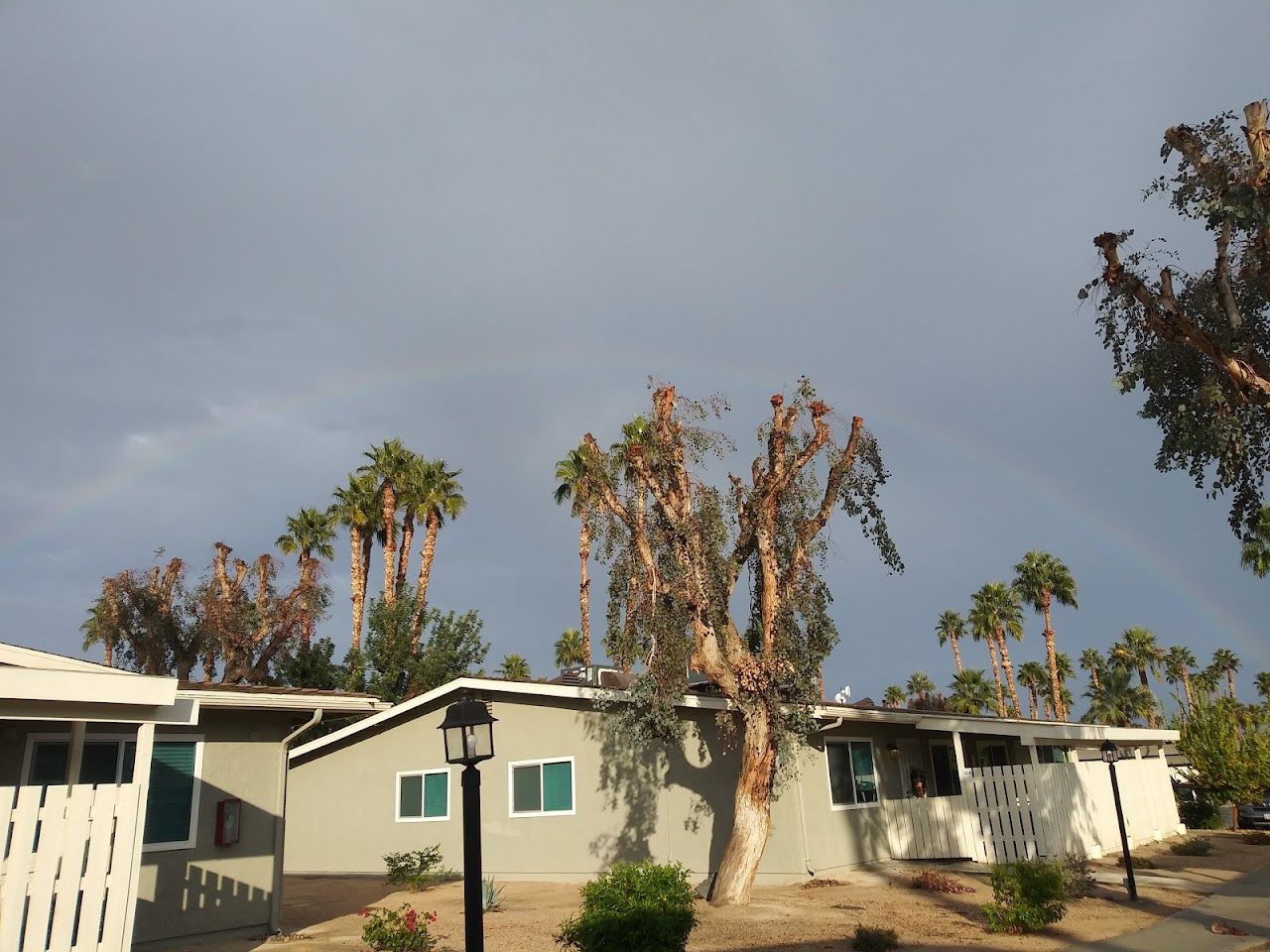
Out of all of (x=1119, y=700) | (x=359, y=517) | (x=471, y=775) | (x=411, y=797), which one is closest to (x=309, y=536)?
(x=359, y=517)

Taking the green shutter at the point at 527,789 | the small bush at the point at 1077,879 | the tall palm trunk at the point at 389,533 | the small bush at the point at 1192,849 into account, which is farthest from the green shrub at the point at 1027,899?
the tall palm trunk at the point at 389,533

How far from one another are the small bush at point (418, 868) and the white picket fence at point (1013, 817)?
1021 cm

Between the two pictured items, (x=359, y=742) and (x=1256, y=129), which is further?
(x=359, y=742)

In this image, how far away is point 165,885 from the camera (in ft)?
39.0

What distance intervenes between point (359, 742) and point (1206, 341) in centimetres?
1959

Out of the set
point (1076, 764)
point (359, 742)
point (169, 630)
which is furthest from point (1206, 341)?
point (169, 630)

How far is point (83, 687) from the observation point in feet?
29.3

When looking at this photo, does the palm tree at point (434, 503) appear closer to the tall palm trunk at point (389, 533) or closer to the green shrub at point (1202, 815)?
the tall palm trunk at point (389, 533)

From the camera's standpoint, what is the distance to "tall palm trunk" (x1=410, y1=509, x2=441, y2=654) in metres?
35.7

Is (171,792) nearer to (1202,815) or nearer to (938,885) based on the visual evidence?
(938,885)

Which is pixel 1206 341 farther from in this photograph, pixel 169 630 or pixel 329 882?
pixel 169 630

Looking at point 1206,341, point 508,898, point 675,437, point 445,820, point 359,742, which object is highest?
point 675,437

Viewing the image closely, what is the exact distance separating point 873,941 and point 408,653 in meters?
26.5

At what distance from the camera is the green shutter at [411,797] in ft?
68.1
